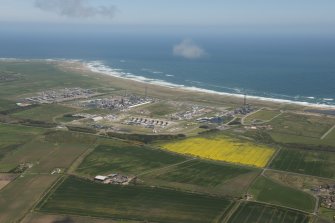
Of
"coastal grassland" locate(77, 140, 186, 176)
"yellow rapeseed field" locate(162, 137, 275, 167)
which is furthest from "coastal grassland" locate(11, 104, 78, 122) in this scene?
"yellow rapeseed field" locate(162, 137, 275, 167)

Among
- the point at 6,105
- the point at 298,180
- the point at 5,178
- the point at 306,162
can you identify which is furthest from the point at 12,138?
the point at 306,162

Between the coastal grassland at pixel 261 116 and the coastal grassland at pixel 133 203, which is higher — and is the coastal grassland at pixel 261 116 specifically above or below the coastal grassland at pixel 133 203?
above

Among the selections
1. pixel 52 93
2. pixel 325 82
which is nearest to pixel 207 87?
pixel 325 82

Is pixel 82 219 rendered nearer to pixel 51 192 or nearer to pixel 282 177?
pixel 51 192

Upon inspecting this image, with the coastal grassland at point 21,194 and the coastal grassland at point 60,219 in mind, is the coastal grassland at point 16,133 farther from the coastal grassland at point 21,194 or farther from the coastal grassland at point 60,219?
the coastal grassland at point 60,219

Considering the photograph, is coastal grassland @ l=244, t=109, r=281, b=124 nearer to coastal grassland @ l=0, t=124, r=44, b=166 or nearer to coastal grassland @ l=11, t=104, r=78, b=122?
coastal grassland @ l=11, t=104, r=78, b=122

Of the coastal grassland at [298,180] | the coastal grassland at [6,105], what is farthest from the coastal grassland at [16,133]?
the coastal grassland at [298,180]
